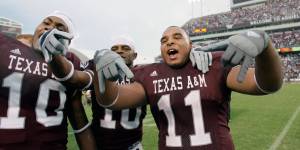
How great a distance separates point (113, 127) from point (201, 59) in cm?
139

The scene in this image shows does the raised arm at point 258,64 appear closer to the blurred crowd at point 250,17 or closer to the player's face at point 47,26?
the player's face at point 47,26

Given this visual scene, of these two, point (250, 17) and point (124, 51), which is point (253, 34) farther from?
point (250, 17)

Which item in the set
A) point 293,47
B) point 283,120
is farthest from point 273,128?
point 293,47

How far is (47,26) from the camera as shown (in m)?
2.65

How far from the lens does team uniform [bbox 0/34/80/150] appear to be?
7.51ft

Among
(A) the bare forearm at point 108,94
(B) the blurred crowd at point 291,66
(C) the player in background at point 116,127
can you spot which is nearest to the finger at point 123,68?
(A) the bare forearm at point 108,94

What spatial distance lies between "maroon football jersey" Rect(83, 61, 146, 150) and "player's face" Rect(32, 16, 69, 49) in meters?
0.93

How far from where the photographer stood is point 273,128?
8.07 metres

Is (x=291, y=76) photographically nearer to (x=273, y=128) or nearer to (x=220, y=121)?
(x=273, y=128)

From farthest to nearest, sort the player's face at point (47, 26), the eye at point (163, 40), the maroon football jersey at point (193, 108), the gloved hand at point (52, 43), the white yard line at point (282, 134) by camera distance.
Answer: the white yard line at point (282, 134) → the eye at point (163, 40) → the player's face at point (47, 26) → the maroon football jersey at point (193, 108) → the gloved hand at point (52, 43)

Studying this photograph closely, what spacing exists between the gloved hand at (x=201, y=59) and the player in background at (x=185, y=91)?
0.05m

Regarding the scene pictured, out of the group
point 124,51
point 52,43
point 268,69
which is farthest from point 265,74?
point 124,51

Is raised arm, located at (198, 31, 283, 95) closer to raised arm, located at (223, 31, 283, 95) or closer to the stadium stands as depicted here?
raised arm, located at (223, 31, 283, 95)

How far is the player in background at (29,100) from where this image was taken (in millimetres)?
2291
